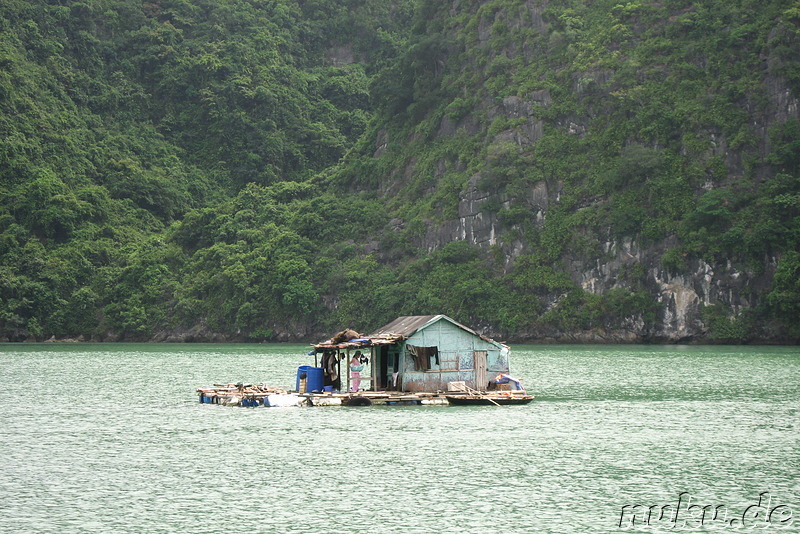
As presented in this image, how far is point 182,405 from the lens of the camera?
32.4m

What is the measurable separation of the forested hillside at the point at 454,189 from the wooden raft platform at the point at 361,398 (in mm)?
38991

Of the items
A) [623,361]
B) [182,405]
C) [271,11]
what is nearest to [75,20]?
[271,11]

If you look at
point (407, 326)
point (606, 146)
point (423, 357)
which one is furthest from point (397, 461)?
point (606, 146)

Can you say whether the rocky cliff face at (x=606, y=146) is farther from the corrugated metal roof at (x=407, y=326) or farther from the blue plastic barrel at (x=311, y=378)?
the blue plastic barrel at (x=311, y=378)

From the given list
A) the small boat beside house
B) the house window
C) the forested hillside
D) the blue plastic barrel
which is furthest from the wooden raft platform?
the forested hillside

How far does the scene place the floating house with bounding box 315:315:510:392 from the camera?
31312mm

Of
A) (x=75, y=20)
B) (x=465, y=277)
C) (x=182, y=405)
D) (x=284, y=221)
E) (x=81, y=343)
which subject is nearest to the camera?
(x=182, y=405)

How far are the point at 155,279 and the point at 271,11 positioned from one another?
53.4 m

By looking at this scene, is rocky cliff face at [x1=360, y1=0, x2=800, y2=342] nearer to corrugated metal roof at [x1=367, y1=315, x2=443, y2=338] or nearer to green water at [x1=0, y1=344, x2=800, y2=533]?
green water at [x1=0, y1=344, x2=800, y2=533]

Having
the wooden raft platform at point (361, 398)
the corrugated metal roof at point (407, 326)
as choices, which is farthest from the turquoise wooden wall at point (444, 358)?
the wooden raft platform at point (361, 398)

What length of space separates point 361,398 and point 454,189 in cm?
5372

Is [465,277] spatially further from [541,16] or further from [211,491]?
[211,491]

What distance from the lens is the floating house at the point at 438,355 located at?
31312 millimetres

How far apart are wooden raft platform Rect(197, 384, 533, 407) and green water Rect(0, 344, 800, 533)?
38cm
